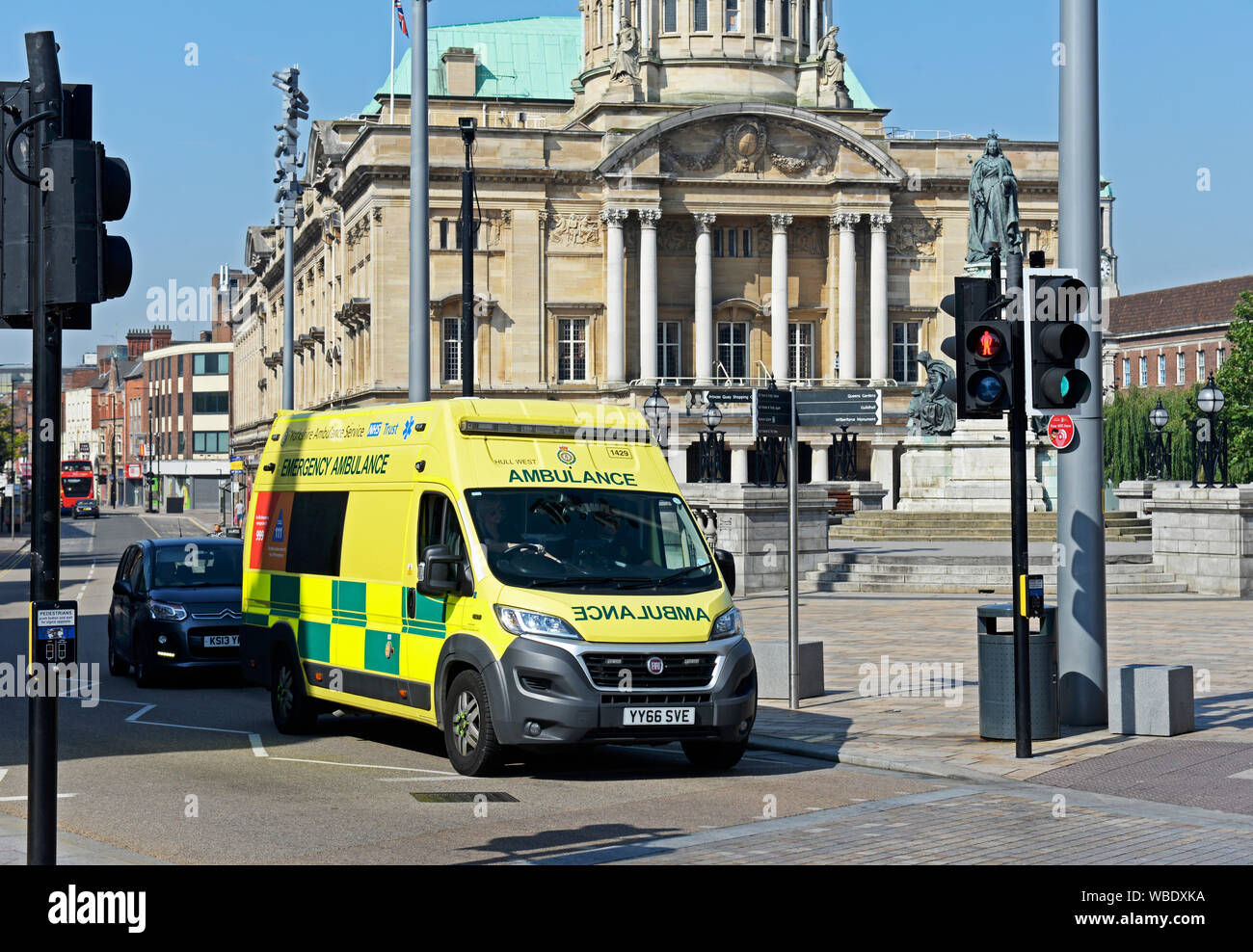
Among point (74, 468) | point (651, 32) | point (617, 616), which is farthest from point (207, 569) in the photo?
point (74, 468)

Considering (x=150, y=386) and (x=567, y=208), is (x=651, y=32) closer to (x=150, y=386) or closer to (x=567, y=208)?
(x=567, y=208)

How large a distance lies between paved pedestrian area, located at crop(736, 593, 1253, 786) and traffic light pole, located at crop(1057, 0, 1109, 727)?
55 centimetres

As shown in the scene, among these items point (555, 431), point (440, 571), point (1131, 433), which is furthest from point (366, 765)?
point (1131, 433)

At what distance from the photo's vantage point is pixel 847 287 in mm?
86562

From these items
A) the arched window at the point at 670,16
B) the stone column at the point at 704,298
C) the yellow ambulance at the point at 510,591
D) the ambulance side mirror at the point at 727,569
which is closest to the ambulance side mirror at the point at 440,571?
the yellow ambulance at the point at 510,591

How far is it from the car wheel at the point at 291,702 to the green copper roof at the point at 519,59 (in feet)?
290

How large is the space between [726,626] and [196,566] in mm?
10210

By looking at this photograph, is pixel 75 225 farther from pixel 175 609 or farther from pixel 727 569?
pixel 175 609

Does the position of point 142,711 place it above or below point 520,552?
below

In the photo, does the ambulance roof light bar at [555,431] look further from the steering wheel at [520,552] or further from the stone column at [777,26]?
the stone column at [777,26]

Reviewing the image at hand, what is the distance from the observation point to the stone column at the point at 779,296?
8594cm

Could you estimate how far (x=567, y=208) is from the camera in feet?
280
